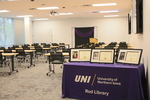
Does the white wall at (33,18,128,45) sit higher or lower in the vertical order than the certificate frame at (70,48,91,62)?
higher

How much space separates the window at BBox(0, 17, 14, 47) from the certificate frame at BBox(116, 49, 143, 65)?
14643 mm

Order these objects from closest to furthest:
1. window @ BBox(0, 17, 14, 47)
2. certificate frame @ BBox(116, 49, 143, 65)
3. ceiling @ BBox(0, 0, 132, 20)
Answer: certificate frame @ BBox(116, 49, 143, 65) → ceiling @ BBox(0, 0, 132, 20) → window @ BBox(0, 17, 14, 47)

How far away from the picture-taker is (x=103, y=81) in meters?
3.79

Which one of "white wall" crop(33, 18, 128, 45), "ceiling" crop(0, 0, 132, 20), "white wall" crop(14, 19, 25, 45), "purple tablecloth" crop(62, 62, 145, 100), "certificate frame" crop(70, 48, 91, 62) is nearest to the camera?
"purple tablecloth" crop(62, 62, 145, 100)

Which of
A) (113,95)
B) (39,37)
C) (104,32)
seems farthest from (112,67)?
(39,37)

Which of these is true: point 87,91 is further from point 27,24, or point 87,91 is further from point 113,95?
point 27,24

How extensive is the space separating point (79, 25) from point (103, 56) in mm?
15748

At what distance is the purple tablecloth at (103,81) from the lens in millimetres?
3471

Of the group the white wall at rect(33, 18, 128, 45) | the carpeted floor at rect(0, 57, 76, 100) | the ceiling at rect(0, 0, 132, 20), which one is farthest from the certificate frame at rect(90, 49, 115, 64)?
the white wall at rect(33, 18, 128, 45)

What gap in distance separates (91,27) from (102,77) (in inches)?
631

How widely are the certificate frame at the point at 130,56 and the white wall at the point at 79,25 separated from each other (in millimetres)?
15082

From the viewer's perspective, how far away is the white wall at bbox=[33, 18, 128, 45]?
1864 centimetres

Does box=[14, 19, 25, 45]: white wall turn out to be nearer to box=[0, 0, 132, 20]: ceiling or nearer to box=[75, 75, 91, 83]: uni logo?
box=[0, 0, 132, 20]: ceiling

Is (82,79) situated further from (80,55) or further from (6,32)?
(6,32)
